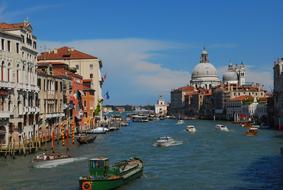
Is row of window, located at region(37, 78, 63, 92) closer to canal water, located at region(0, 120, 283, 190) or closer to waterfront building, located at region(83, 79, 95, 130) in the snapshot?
canal water, located at region(0, 120, 283, 190)

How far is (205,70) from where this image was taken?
150625 mm

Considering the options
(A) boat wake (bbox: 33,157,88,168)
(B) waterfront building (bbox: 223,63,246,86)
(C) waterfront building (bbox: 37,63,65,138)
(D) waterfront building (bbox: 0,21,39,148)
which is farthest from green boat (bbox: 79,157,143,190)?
(B) waterfront building (bbox: 223,63,246,86)

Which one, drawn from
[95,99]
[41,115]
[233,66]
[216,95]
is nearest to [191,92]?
[233,66]

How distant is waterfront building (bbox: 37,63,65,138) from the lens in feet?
130

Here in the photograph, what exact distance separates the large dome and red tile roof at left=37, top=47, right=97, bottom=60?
286 ft

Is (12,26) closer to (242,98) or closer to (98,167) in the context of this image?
(98,167)

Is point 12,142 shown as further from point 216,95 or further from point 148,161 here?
point 216,95

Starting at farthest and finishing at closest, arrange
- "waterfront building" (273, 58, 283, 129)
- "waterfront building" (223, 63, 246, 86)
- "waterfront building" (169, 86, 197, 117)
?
"waterfront building" (169, 86, 197, 117) → "waterfront building" (223, 63, 246, 86) → "waterfront building" (273, 58, 283, 129)

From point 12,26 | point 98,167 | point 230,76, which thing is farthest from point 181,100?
point 98,167

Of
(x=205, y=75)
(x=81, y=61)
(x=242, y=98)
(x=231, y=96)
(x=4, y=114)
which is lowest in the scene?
(x=4, y=114)

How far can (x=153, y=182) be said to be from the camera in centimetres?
2320

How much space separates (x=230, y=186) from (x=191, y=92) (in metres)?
126

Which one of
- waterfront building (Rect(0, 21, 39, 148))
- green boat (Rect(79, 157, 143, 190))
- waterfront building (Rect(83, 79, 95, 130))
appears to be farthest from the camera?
waterfront building (Rect(83, 79, 95, 130))

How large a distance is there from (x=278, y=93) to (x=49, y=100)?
1448 inches
